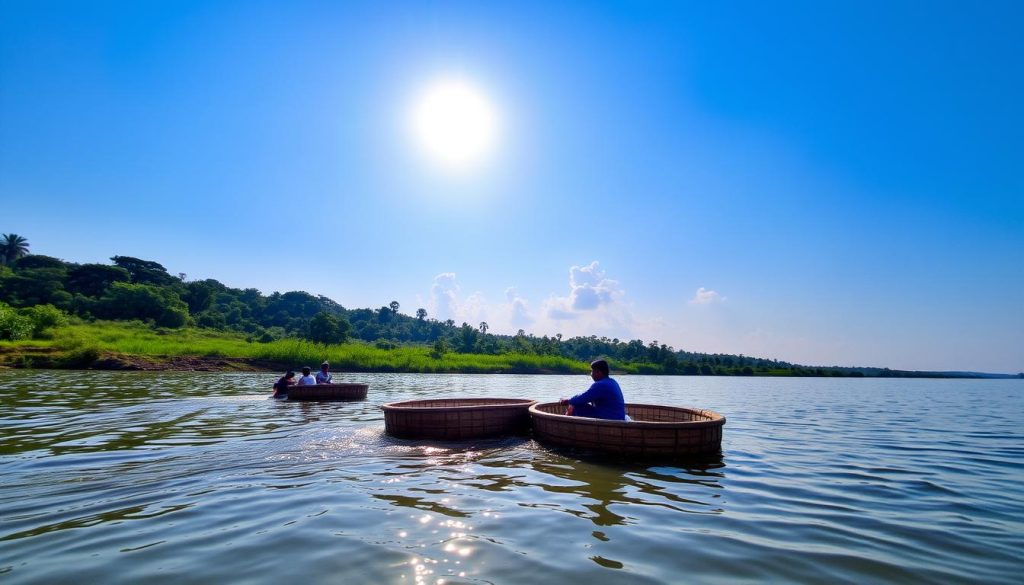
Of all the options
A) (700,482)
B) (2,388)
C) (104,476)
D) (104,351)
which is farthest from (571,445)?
(104,351)

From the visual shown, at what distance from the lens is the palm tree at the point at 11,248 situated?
8906cm

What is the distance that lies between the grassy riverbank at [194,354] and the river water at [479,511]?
30.9m

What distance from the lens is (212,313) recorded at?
240 ft

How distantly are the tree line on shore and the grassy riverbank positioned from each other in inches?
170

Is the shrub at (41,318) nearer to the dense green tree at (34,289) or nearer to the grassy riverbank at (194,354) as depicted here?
the grassy riverbank at (194,354)

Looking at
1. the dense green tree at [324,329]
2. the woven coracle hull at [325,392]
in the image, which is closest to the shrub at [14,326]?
the dense green tree at [324,329]

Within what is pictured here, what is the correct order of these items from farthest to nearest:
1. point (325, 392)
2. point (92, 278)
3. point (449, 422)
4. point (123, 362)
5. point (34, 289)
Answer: point (92, 278) < point (34, 289) < point (123, 362) < point (325, 392) < point (449, 422)

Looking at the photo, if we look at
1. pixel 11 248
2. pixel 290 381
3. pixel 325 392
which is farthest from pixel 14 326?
pixel 11 248

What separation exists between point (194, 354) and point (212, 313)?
37.3 m

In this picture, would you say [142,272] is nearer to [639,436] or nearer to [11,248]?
[11,248]

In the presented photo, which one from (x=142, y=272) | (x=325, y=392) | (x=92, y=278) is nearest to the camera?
(x=325, y=392)

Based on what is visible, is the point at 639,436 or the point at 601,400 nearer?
the point at 639,436

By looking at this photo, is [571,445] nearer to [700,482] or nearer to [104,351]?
[700,482]

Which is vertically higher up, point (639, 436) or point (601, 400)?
point (601, 400)
